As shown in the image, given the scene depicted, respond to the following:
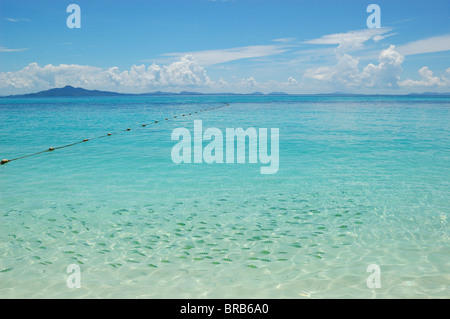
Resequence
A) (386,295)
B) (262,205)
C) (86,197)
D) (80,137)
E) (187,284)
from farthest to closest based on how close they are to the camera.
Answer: (80,137), (86,197), (262,205), (187,284), (386,295)

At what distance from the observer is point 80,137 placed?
20.4 m

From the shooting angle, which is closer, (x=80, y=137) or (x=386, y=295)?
(x=386, y=295)

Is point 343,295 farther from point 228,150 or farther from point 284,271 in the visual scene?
point 228,150

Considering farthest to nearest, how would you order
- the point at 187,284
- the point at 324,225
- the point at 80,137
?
the point at 80,137
the point at 324,225
the point at 187,284

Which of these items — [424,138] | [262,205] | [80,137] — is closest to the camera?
[262,205]

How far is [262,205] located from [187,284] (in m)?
3.35

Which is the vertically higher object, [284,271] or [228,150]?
[228,150]

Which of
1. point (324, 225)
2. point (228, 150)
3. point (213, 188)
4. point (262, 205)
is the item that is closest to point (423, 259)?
point (324, 225)

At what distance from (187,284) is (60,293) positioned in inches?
64.8

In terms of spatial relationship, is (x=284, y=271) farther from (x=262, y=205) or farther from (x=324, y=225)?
(x=262, y=205)

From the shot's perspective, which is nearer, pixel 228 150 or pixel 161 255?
pixel 161 255

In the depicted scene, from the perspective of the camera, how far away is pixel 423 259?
16.9 ft

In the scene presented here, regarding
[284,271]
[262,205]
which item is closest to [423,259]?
[284,271]

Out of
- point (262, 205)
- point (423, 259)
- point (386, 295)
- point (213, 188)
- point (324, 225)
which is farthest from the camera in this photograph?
point (213, 188)
